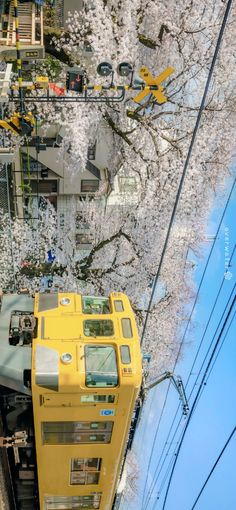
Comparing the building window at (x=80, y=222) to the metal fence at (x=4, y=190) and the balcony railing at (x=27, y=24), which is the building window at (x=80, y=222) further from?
the balcony railing at (x=27, y=24)

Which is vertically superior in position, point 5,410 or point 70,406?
point 70,406

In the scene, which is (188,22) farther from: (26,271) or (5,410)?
(5,410)

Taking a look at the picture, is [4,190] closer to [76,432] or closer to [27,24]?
[27,24]

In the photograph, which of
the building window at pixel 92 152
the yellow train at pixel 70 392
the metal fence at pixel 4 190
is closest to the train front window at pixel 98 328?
the yellow train at pixel 70 392

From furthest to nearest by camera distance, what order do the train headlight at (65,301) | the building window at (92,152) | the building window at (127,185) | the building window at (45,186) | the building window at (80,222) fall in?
the building window at (80,222), the building window at (127,185), the building window at (45,186), the building window at (92,152), the train headlight at (65,301)

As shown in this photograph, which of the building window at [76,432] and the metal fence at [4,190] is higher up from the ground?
the building window at [76,432]

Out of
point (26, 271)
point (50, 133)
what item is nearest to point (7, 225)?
point (26, 271)
